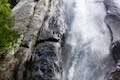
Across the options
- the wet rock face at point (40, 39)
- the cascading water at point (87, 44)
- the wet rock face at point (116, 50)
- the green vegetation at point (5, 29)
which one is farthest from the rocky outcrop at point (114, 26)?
the green vegetation at point (5, 29)

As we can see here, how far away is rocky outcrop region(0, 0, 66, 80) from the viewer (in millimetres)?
12859

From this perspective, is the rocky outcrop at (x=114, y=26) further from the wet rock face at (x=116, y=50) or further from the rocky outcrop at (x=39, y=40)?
the rocky outcrop at (x=39, y=40)

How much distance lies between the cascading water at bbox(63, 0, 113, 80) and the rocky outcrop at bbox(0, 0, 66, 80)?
128 centimetres

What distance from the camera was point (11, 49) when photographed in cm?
1453

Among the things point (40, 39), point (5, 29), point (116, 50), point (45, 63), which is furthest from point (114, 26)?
point (5, 29)

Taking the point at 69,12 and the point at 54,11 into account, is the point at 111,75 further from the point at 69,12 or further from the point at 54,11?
the point at 69,12

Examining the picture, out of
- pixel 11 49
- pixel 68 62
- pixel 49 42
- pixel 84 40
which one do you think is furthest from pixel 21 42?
pixel 84 40

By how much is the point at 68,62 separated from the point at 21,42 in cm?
252

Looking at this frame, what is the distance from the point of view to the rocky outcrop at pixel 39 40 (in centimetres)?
1286

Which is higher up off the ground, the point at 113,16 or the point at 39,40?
the point at 113,16

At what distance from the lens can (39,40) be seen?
14.2 metres

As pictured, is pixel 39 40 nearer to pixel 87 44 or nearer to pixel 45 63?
pixel 45 63

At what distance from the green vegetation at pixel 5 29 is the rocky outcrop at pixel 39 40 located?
2.38 feet

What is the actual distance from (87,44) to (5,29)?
14.9ft
